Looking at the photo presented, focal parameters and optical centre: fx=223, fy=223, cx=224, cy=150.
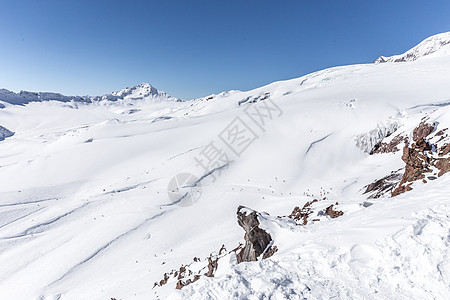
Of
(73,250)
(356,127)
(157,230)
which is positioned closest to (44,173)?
(73,250)

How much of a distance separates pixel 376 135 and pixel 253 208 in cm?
1822

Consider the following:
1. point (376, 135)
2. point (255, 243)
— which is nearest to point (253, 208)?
point (255, 243)

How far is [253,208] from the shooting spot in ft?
63.1

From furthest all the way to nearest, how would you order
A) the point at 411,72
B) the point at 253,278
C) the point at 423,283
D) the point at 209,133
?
the point at 411,72 → the point at 209,133 → the point at 253,278 → the point at 423,283

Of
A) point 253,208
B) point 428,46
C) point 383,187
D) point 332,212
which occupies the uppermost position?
point 428,46

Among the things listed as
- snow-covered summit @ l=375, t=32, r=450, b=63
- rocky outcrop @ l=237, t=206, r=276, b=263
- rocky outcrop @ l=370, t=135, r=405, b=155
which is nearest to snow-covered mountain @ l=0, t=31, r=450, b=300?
rocky outcrop @ l=237, t=206, r=276, b=263

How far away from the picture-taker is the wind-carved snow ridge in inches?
1021

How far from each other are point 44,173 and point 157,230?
22.0 metres

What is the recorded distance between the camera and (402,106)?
30.0 meters

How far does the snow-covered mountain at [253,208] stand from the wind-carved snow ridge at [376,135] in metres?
0.15

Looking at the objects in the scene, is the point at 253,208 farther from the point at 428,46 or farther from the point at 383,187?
the point at 428,46

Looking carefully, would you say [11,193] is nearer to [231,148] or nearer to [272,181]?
[231,148]

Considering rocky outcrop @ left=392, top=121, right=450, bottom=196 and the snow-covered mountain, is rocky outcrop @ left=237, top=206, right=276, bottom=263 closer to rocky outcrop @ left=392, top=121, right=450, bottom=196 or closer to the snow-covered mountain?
the snow-covered mountain

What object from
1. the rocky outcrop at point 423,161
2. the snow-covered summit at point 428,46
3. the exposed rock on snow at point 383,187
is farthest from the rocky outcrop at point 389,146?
the snow-covered summit at point 428,46
